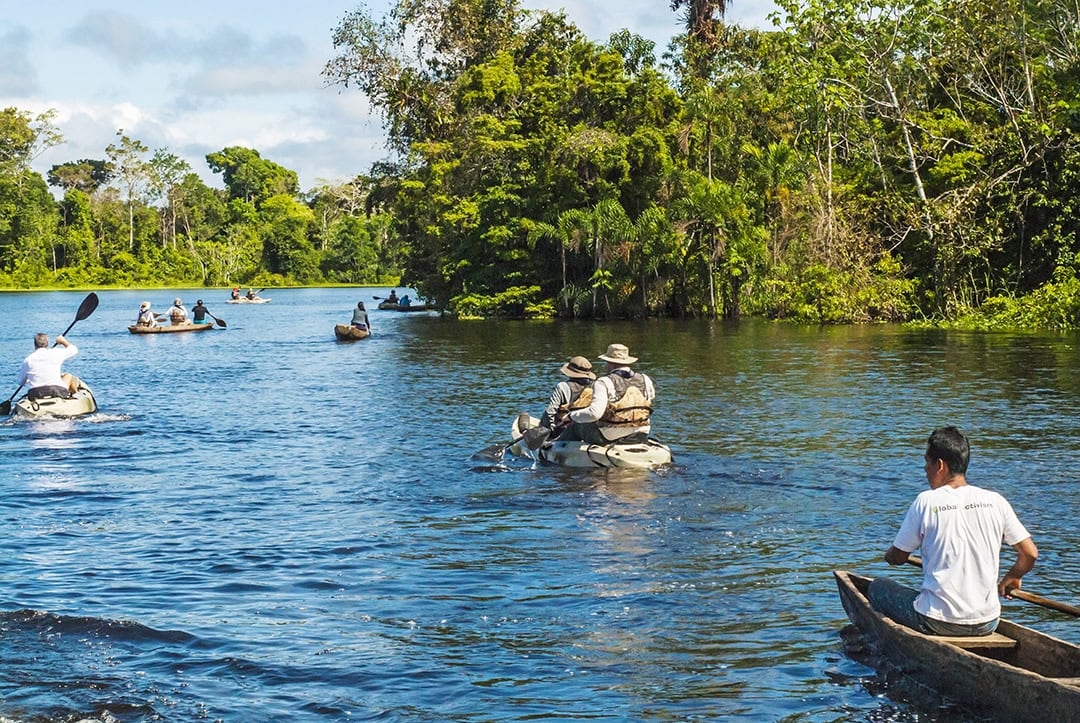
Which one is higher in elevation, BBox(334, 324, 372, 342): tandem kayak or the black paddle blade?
BBox(334, 324, 372, 342): tandem kayak

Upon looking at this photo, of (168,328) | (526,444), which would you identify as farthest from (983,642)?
(168,328)

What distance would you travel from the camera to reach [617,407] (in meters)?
16.5

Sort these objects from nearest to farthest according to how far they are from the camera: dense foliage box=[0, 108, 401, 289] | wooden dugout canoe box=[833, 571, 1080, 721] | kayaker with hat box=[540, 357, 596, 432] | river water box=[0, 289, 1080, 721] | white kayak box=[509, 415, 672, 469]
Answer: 1. wooden dugout canoe box=[833, 571, 1080, 721]
2. river water box=[0, 289, 1080, 721]
3. white kayak box=[509, 415, 672, 469]
4. kayaker with hat box=[540, 357, 596, 432]
5. dense foliage box=[0, 108, 401, 289]

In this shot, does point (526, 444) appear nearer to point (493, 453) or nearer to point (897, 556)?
point (493, 453)

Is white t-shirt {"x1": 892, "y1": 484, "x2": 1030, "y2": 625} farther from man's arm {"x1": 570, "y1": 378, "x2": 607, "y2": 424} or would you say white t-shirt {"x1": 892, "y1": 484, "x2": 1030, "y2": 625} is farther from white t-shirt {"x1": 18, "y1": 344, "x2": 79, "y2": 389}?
white t-shirt {"x1": 18, "y1": 344, "x2": 79, "y2": 389}

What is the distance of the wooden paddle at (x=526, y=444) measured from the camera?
1759 centimetres

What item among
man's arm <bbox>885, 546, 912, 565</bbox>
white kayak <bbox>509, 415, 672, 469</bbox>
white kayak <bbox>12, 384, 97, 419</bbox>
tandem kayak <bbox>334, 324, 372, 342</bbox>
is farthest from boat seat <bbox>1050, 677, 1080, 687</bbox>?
tandem kayak <bbox>334, 324, 372, 342</bbox>

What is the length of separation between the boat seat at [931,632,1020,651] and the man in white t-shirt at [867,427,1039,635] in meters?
0.06

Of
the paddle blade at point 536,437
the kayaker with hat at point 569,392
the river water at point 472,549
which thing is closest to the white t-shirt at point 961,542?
the river water at point 472,549

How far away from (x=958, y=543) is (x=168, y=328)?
1834 inches

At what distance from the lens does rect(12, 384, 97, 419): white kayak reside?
22969 mm

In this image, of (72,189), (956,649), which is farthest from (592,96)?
(72,189)

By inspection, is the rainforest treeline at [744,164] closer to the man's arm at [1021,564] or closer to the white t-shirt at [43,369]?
the white t-shirt at [43,369]

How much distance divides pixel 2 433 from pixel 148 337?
2888 centimetres
